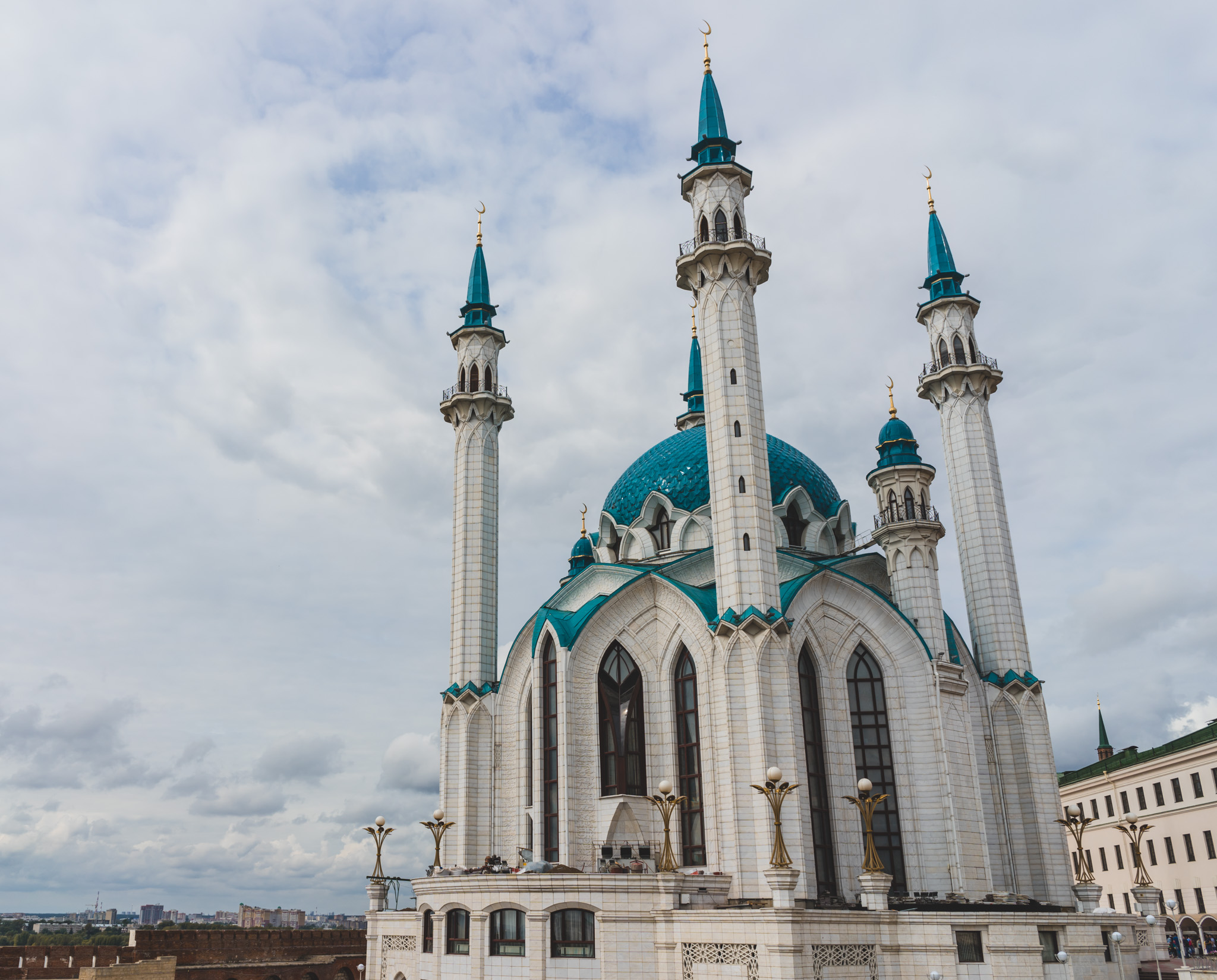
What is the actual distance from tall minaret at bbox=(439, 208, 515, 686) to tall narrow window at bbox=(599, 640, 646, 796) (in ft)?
20.0

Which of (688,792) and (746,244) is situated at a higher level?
(746,244)

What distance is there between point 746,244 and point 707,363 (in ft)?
14.2

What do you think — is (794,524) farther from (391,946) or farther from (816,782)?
(391,946)

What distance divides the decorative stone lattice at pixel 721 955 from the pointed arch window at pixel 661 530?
16500 millimetres

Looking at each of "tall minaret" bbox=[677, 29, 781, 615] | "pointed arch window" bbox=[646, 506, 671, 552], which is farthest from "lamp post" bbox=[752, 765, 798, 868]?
"pointed arch window" bbox=[646, 506, 671, 552]

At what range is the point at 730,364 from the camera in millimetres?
33500

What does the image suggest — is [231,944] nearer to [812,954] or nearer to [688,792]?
[688,792]

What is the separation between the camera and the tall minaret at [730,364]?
31.0m

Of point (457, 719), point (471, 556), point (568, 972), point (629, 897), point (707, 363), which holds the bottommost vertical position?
point (568, 972)

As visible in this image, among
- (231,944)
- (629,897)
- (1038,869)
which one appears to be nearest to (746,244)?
(629,897)

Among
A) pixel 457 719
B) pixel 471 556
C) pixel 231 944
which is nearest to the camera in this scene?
pixel 457 719

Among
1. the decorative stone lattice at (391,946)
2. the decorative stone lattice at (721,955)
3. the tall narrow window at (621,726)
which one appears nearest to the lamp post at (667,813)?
the decorative stone lattice at (721,955)

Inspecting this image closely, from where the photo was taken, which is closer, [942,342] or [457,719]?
[457,719]

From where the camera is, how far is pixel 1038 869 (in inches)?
1335
